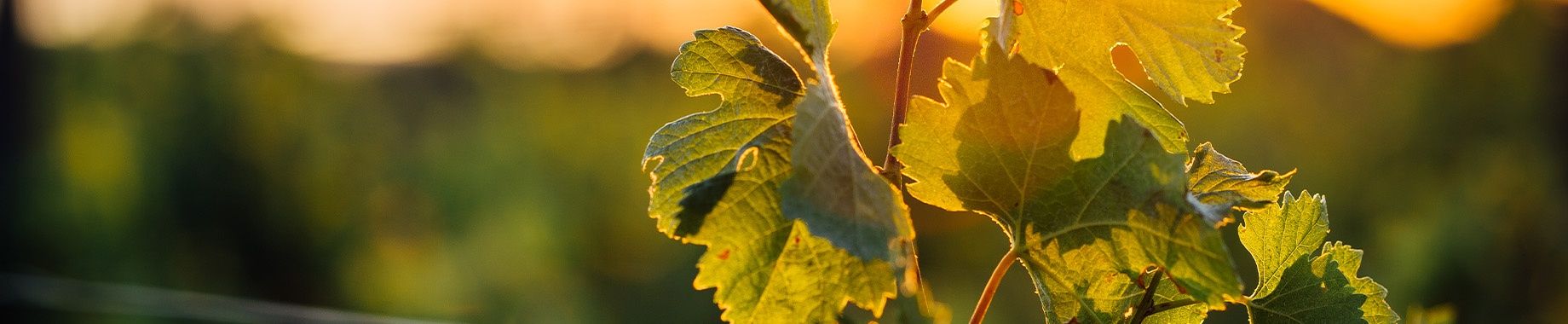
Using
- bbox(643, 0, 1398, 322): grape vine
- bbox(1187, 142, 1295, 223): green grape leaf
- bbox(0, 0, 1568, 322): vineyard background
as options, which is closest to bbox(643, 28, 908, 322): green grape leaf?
bbox(643, 0, 1398, 322): grape vine

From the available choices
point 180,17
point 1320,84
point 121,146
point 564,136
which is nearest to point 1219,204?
point 1320,84

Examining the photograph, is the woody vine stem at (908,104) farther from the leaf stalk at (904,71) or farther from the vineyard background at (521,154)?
the vineyard background at (521,154)

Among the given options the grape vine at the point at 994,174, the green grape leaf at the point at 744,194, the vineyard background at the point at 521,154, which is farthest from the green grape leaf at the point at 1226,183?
the vineyard background at the point at 521,154

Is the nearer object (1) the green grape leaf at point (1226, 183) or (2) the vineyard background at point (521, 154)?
(1) the green grape leaf at point (1226, 183)

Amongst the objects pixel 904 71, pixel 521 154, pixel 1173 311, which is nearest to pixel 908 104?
pixel 904 71

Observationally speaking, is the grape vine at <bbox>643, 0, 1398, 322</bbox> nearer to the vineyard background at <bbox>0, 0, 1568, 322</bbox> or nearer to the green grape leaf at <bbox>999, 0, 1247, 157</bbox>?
the green grape leaf at <bbox>999, 0, 1247, 157</bbox>

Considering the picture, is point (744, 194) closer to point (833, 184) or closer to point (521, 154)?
point (833, 184)
